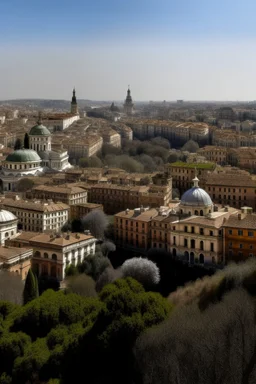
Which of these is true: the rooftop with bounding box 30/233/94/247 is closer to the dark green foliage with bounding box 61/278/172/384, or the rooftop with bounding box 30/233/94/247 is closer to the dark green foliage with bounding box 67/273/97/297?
the dark green foliage with bounding box 67/273/97/297

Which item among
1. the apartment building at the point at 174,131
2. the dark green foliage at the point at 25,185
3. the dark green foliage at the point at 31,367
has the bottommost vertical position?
the dark green foliage at the point at 31,367

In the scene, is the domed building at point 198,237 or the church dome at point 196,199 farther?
the church dome at point 196,199

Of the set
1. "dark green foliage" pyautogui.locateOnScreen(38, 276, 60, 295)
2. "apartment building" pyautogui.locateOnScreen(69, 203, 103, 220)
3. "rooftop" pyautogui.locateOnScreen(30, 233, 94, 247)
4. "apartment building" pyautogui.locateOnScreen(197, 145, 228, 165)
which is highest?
"apartment building" pyautogui.locateOnScreen(197, 145, 228, 165)

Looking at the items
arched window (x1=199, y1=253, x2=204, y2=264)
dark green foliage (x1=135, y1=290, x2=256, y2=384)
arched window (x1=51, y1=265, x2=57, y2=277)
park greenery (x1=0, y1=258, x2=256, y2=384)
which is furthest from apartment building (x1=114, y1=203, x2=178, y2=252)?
dark green foliage (x1=135, y1=290, x2=256, y2=384)

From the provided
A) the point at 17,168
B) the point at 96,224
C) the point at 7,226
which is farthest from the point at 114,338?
the point at 17,168

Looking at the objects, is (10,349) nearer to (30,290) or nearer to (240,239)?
(30,290)

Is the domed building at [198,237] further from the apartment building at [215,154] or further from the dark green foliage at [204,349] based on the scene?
the apartment building at [215,154]

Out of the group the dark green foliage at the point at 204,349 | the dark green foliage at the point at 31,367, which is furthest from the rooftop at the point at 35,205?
the dark green foliage at the point at 204,349

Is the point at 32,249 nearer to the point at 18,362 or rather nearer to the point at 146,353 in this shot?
the point at 18,362
